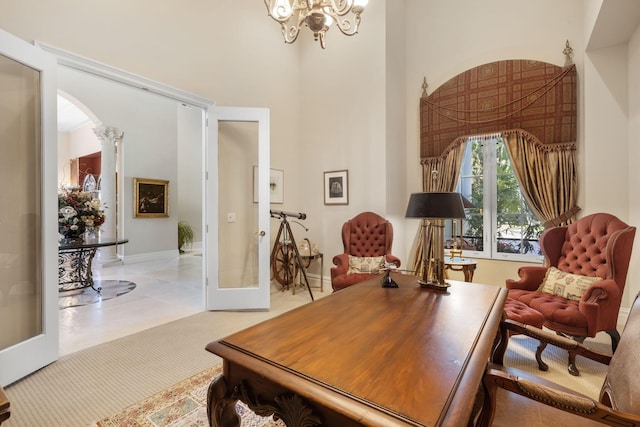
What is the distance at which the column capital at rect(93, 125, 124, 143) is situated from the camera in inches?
251

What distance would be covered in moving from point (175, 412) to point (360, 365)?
1.44 meters

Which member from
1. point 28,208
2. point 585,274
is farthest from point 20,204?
point 585,274

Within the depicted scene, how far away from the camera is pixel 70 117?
8227mm

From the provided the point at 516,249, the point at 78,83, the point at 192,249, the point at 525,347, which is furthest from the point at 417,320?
the point at 192,249

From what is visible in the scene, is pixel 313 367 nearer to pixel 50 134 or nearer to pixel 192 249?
pixel 50 134

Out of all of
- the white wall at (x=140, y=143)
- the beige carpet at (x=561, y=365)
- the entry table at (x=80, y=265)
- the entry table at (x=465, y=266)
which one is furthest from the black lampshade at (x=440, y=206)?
the white wall at (x=140, y=143)

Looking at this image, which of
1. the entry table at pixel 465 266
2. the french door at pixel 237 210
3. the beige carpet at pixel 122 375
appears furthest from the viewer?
the french door at pixel 237 210

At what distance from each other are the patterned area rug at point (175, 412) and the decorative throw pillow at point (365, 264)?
213 centimetres

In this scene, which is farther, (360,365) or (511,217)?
(511,217)

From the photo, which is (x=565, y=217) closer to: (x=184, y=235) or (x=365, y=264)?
(x=365, y=264)

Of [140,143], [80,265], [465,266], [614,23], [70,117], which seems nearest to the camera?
[614,23]

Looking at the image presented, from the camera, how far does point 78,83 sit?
5887 mm

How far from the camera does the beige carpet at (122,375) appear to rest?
185 cm

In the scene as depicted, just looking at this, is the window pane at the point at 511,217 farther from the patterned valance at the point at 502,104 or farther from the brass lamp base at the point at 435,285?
the brass lamp base at the point at 435,285
